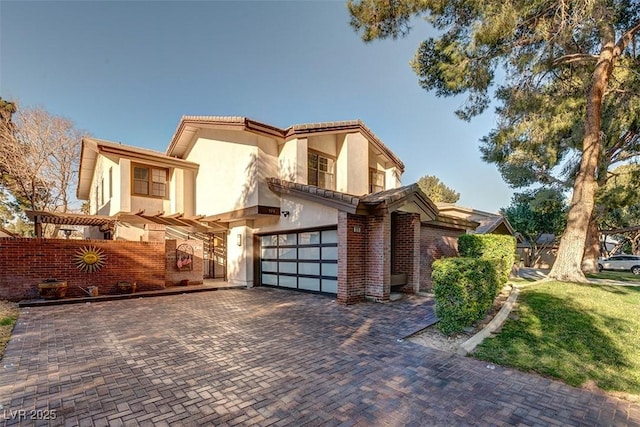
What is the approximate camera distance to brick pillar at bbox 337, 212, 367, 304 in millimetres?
9211

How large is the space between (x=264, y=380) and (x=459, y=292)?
392 cm

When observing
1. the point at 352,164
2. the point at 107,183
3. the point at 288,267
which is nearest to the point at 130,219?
the point at 107,183

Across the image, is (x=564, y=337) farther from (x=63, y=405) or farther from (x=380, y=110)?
(x=380, y=110)

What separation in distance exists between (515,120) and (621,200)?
9.70 m

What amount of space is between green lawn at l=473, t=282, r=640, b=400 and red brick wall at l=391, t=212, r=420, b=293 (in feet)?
11.2

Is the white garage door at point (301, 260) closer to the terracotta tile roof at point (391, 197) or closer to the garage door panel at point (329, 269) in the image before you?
the garage door panel at point (329, 269)

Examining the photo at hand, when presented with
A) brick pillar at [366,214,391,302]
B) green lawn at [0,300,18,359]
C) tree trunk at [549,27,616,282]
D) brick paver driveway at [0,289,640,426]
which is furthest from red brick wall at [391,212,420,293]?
green lawn at [0,300,18,359]

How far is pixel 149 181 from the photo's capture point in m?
14.3

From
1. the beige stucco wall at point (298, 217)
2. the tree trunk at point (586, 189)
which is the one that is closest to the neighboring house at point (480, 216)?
the tree trunk at point (586, 189)

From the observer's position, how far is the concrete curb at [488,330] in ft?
17.7

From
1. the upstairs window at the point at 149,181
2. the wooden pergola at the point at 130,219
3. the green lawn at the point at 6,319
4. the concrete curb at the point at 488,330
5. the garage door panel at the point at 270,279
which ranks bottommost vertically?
the garage door panel at the point at 270,279

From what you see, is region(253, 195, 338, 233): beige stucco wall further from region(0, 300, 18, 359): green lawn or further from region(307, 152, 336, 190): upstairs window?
region(0, 300, 18, 359): green lawn

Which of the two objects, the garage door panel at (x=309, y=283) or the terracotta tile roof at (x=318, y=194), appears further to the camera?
the garage door panel at (x=309, y=283)

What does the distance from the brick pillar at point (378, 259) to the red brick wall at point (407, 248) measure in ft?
5.12
